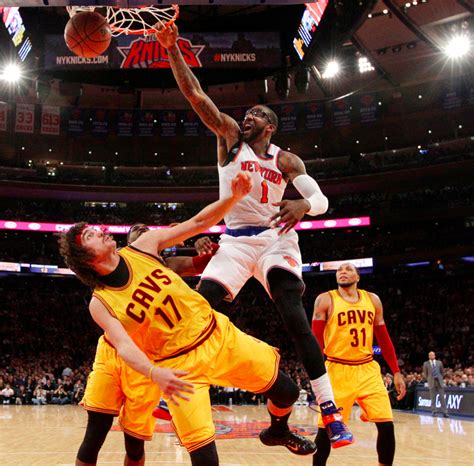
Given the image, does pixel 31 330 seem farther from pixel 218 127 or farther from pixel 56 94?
pixel 218 127

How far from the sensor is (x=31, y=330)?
28.8 meters

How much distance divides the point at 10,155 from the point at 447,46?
22.0 meters

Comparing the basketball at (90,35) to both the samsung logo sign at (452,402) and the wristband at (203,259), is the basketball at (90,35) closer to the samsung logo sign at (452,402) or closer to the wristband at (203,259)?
the wristband at (203,259)

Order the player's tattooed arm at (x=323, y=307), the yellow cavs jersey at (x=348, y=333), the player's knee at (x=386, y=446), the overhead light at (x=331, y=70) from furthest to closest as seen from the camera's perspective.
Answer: the overhead light at (x=331, y=70), the player's tattooed arm at (x=323, y=307), the yellow cavs jersey at (x=348, y=333), the player's knee at (x=386, y=446)

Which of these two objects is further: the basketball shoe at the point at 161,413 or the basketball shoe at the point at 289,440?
the basketball shoe at the point at 161,413

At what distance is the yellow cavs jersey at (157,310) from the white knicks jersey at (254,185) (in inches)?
37.4

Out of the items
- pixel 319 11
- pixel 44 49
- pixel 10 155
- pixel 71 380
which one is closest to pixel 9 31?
pixel 44 49

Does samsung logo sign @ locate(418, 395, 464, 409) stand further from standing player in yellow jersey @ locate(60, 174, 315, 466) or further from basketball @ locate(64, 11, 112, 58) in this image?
standing player in yellow jersey @ locate(60, 174, 315, 466)

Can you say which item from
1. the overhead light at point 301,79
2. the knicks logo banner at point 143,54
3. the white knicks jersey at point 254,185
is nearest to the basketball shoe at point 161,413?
the white knicks jersey at point 254,185

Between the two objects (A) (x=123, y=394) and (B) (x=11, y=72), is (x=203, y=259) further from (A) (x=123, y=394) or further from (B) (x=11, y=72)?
(B) (x=11, y=72)

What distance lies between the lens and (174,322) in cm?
379

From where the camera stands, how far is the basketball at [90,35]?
6723mm

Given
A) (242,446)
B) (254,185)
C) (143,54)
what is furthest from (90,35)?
→ (143,54)

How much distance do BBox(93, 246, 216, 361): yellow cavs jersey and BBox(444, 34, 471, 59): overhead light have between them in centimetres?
2121
